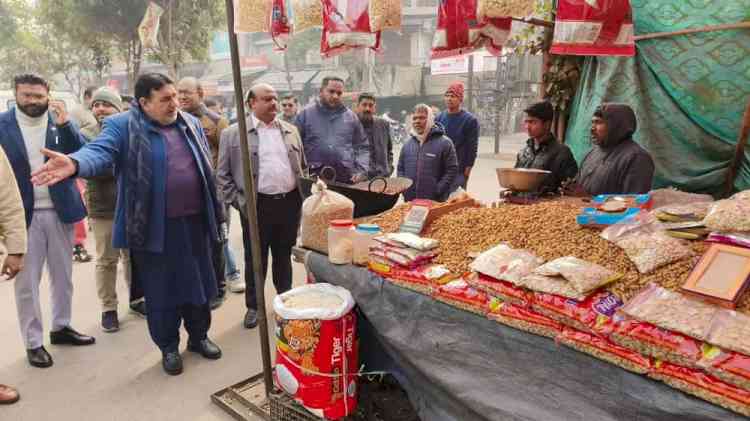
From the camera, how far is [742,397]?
1.12 m

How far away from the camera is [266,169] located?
3.28 m

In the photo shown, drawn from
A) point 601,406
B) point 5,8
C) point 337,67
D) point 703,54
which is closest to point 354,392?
point 601,406

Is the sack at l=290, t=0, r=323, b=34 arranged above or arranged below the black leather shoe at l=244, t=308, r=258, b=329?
above

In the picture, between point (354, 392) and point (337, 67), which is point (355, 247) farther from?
point (337, 67)

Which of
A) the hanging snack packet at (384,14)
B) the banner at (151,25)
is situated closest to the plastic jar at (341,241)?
→ the hanging snack packet at (384,14)

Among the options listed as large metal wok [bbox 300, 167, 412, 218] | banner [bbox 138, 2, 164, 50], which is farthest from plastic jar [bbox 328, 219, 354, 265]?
banner [bbox 138, 2, 164, 50]

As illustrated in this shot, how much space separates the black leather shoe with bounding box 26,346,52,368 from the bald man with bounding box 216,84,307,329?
1273 millimetres

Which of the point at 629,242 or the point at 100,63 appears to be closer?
the point at 629,242

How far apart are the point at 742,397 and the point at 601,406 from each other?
365 mm

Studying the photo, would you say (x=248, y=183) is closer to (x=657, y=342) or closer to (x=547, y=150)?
(x=657, y=342)

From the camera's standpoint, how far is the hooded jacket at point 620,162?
Result: 285 centimetres

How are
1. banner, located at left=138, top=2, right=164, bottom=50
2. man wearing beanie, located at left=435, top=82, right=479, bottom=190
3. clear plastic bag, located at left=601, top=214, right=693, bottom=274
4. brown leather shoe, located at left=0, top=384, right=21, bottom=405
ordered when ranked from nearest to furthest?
clear plastic bag, located at left=601, top=214, right=693, bottom=274, brown leather shoe, located at left=0, top=384, right=21, bottom=405, man wearing beanie, located at left=435, top=82, right=479, bottom=190, banner, located at left=138, top=2, right=164, bottom=50

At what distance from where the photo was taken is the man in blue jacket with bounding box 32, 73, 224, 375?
259cm

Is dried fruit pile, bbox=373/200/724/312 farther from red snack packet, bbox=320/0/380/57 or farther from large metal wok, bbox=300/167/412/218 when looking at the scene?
red snack packet, bbox=320/0/380/57
